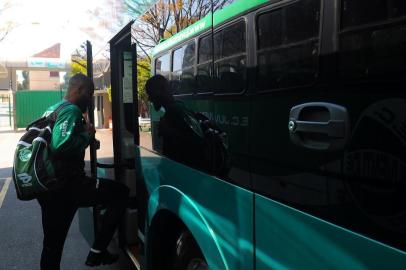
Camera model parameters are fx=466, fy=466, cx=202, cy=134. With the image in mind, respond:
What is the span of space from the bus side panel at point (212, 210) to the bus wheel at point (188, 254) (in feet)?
0.56

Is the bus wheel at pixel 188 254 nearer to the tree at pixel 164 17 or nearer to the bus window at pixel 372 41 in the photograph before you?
the tree at pixel 164 17

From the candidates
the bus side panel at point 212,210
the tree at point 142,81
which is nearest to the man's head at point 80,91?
the tree at point 142,81

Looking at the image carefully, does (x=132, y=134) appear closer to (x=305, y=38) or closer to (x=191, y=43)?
(x=191, y=43)

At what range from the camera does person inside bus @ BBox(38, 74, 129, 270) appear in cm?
317

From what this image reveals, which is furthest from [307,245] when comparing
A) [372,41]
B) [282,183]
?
[372,41]

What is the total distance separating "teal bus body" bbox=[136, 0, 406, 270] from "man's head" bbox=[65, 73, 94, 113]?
1257mm

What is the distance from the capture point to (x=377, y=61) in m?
1.22

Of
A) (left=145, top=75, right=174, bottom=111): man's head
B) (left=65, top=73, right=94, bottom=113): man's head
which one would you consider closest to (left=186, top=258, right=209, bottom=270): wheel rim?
(left=145, top=75, right=174, bottom=111): man's head

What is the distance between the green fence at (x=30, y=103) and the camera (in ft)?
80.7

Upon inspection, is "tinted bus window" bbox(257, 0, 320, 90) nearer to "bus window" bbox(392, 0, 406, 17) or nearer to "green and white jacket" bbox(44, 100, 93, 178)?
"bus window" bbox(392, 0, 406, 17)

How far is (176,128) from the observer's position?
249cm

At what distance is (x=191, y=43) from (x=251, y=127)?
68 centimetres

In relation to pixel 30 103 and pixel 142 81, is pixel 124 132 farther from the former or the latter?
pixel 30 103

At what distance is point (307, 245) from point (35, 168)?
87.2 inches
